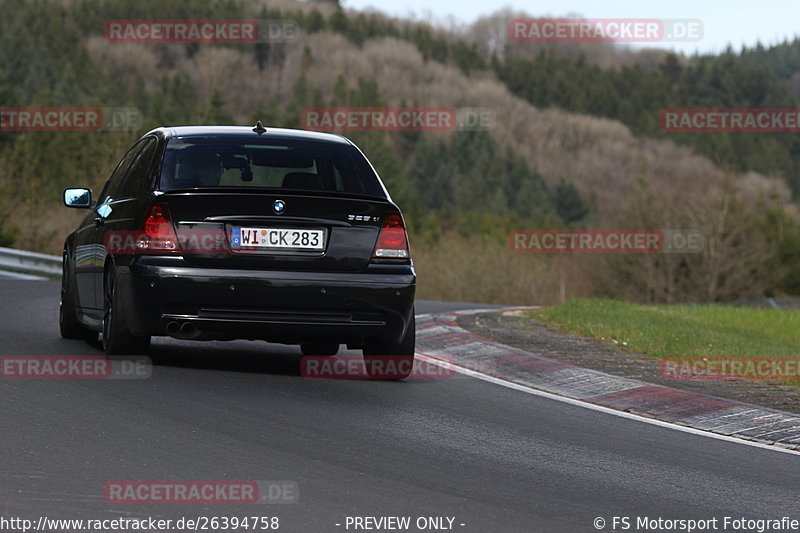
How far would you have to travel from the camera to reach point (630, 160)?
183 meters

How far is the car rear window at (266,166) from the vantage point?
883 cm

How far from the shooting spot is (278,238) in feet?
27.2

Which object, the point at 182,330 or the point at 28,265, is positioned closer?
the point at 182,330

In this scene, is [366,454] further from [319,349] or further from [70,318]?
[70,318]

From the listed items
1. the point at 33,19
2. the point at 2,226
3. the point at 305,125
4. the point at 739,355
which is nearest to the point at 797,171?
the point at 305,125

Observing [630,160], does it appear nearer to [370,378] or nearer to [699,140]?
[699,140]

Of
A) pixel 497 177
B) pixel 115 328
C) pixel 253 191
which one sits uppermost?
pixel 253 191

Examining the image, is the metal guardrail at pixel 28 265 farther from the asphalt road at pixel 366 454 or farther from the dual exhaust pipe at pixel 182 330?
the dual exhaust pipe at pixel 182 330

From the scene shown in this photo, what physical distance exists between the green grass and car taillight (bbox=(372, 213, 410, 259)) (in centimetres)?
372

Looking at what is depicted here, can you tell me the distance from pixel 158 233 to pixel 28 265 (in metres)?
14.1

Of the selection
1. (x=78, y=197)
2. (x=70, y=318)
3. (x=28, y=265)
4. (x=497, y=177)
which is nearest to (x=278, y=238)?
(x=78, y=197)

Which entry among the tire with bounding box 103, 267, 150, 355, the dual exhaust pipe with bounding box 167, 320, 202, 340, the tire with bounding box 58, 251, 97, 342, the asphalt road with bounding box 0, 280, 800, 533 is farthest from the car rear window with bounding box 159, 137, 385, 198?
the tire with bounding box 58, 251, 97, 342

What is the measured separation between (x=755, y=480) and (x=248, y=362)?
15.0ft

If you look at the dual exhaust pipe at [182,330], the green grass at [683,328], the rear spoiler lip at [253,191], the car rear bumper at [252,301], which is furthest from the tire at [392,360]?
the green grass at [683,328]
